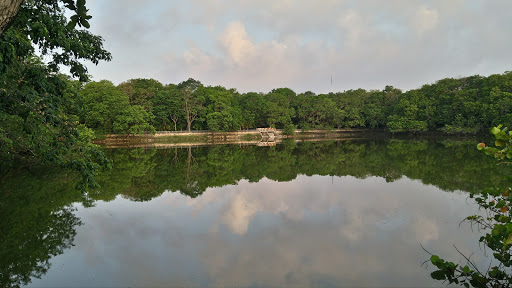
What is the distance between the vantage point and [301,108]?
178ft

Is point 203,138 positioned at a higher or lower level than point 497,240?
higher

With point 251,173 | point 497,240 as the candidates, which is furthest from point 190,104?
point 497,240

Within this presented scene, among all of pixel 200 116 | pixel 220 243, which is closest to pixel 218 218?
pixel 220 243

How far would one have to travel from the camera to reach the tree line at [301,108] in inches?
1484

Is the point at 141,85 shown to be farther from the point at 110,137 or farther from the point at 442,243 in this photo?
the point at 442,243

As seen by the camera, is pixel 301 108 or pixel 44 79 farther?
pixel 301 108

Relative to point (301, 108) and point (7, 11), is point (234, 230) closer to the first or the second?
point (7, 11)

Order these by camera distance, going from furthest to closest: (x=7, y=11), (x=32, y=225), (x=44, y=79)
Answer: (x=32, y=225), (x=44, y=79), (x=7, y=11)

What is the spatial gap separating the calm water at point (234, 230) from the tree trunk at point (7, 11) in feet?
12.9

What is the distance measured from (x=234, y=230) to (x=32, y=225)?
187 inches

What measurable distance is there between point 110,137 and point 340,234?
38039 mm

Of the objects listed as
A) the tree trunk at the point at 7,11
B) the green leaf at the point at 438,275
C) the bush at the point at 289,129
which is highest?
the tree trunk at the point at 7,11

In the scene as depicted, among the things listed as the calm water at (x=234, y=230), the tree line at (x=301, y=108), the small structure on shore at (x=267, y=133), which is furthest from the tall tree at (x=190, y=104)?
the calm water at (x=234, y=230)

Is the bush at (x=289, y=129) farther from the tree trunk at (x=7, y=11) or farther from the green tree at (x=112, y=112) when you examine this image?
the tree trunk at (x=7, y=11)
